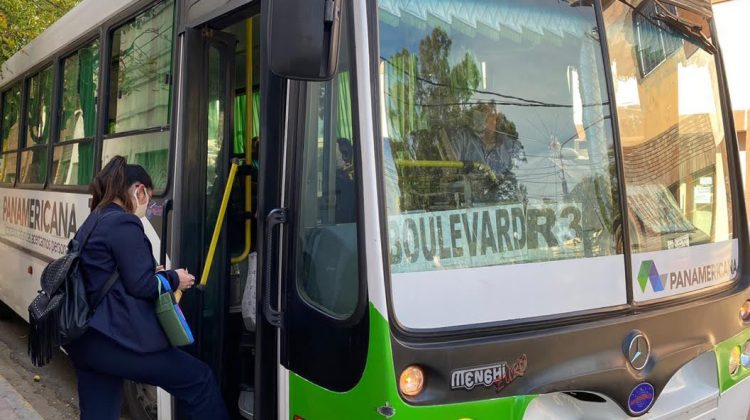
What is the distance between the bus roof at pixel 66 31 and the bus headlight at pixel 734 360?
3.60 m

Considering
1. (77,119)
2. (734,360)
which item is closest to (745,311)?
(734,360)

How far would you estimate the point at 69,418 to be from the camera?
467 centimetres

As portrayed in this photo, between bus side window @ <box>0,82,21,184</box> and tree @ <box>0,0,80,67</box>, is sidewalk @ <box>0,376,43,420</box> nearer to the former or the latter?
bus side window @ <box>0,82,21,184</box>

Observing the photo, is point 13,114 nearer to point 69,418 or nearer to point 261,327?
point 69,418

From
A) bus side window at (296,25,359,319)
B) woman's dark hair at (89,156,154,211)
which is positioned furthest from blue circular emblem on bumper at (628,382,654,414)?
woman's dark hair at (89,156,154,211)

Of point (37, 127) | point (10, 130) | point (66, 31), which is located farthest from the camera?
point (10, 130)

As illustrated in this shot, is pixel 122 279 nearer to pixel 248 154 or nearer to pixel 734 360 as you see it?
pixel 248 154

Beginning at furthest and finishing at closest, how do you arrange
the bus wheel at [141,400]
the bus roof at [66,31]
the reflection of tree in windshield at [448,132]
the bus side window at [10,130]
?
the bus side window at [10,130] → the bus roof at [66,31] → the bus wheel at [141,400] → the reflection of tree in windshield at [448,132]

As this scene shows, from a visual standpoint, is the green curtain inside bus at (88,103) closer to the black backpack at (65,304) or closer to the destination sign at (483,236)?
the black backpack at (65,304)

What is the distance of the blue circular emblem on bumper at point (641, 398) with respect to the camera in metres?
2.43

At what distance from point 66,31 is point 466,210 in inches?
157

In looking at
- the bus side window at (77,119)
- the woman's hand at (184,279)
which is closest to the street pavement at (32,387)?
the bus side window at (77,119)

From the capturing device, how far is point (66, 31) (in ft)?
16.1

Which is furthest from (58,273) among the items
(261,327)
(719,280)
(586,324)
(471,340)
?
(719,280)
